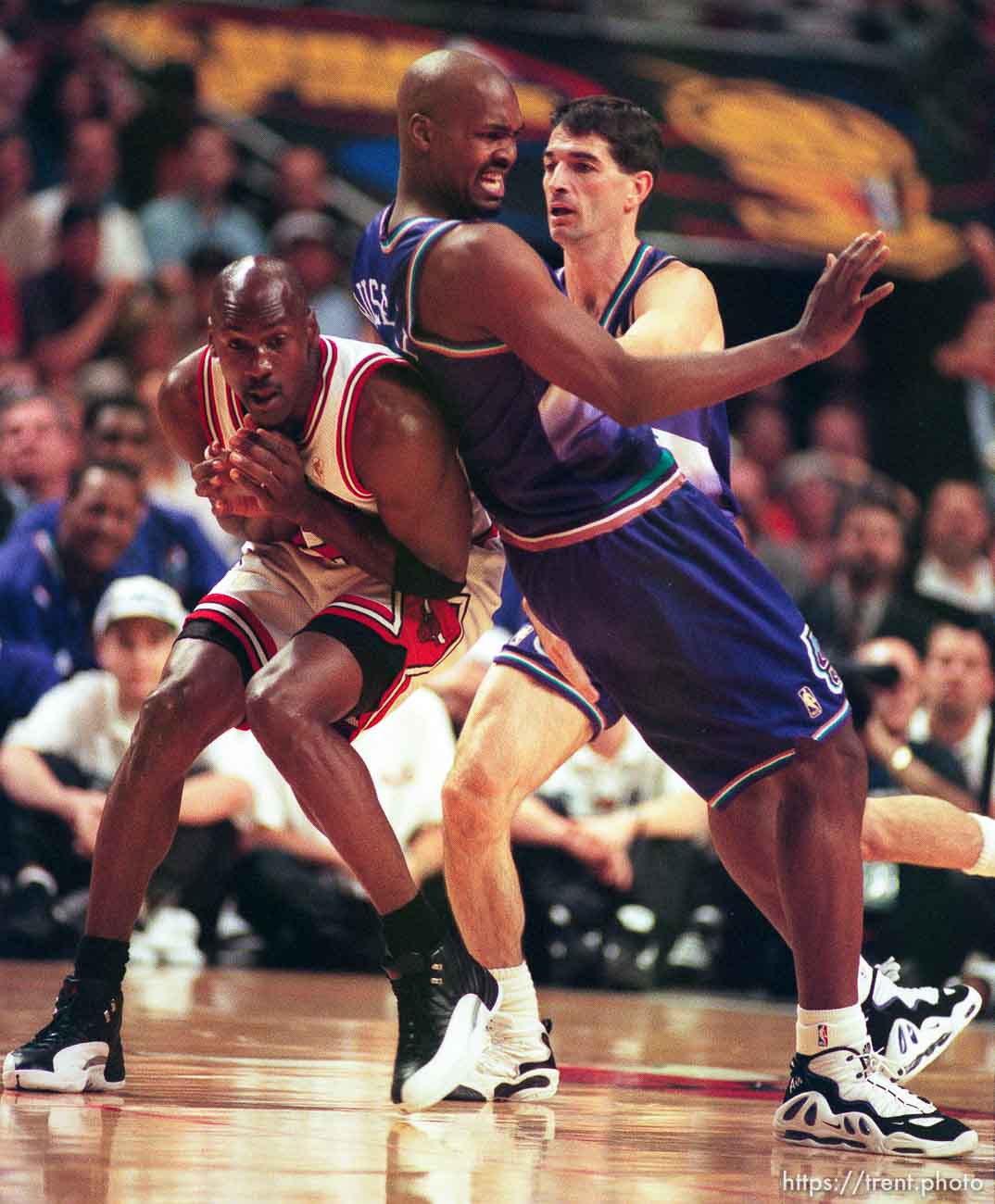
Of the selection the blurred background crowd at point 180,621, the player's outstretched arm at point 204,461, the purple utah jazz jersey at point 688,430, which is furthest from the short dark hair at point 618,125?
the blurred background crowd at point 180,621

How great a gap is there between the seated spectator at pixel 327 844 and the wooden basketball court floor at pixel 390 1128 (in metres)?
1.58

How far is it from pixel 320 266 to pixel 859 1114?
6.63 metres

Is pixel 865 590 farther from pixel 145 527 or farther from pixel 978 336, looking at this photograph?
pixel 145 527

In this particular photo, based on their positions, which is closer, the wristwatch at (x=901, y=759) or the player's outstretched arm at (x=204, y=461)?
the player's outstretched arm at (x=204, y=461)

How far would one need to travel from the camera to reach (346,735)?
3590mm

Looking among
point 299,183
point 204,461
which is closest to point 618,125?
point 204,461

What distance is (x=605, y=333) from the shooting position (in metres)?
3.37

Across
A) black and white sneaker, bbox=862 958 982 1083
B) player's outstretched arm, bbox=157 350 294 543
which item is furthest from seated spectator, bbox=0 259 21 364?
black and white sneaker, bbox=862 958 982 1083

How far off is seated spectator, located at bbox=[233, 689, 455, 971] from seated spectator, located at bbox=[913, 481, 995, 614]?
9.83ft

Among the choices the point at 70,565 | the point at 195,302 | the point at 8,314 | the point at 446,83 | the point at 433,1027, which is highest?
the point at 195,302

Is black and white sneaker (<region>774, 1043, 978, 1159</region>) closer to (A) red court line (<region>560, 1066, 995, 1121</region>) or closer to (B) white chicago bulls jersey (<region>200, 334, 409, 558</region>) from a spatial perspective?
(A) red court line (<region>560, 1066, 995, 1121</region>)

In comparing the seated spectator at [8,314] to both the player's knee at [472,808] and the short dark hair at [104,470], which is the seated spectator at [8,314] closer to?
the short dark hair at [104,470]

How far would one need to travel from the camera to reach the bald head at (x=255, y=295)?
3422 millimetres

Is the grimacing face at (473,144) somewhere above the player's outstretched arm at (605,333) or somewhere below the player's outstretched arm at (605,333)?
above
